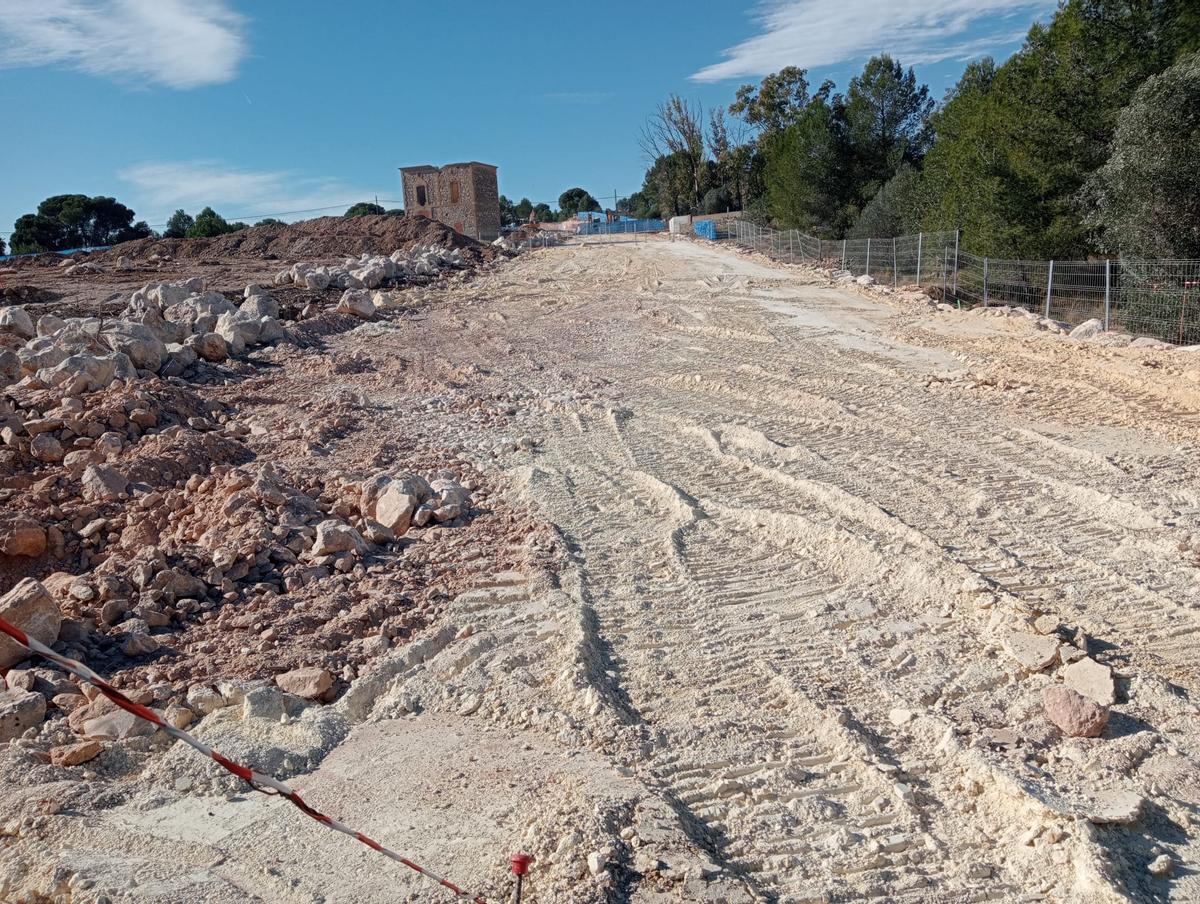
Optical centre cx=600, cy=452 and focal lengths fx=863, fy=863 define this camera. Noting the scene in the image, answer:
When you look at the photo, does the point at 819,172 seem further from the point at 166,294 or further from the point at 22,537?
the point at 22,537

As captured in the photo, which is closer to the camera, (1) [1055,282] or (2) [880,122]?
(1) [1055,282]

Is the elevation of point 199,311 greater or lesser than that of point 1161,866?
greater

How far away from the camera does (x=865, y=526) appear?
6.50 meters

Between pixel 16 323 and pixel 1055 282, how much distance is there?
19.2m

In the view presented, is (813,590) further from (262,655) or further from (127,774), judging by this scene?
(127,774)

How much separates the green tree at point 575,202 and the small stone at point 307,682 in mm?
96141

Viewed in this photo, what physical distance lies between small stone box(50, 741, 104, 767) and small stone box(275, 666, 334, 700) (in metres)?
0.91

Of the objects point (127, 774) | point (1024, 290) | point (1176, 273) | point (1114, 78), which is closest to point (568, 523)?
point (127, 774)

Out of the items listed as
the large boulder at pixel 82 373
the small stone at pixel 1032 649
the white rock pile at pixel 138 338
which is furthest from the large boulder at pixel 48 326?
the small stone at pixel 1032 649

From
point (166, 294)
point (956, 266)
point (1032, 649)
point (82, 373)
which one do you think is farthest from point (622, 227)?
point (1032, 649)

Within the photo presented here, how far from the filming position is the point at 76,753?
4.00 meters

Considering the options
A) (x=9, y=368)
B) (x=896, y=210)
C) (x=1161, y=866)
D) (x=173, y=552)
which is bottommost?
(x=1161, y=866)

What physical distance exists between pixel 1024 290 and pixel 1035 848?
1666 cm

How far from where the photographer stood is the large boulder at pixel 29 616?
4.79 meters
